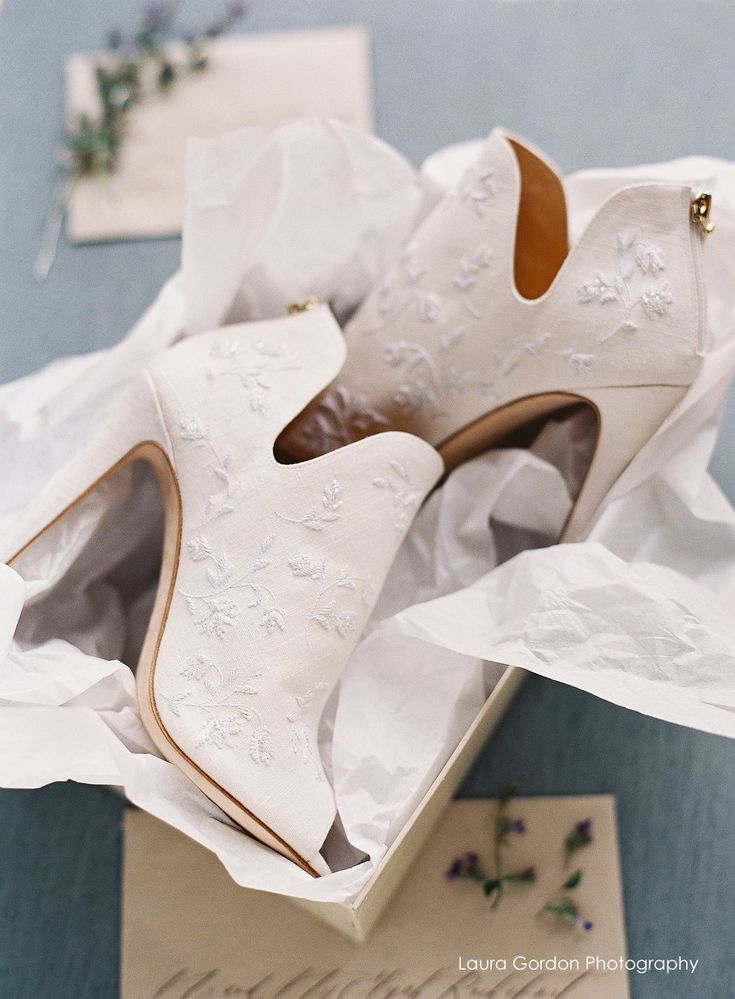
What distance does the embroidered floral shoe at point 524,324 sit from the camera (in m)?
0.66

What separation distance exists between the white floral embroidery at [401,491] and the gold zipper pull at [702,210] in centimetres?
26

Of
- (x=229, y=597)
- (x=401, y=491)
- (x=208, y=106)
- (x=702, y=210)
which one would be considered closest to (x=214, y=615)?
(x=229, y=597)

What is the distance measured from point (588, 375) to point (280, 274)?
0.28 m

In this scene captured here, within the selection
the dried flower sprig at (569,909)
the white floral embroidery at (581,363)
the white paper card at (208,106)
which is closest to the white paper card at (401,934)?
the dried flower sprig at (569,909)

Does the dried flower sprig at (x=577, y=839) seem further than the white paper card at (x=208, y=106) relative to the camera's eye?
No

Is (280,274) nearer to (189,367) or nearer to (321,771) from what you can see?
(189,367)

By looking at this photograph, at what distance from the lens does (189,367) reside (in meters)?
0.68

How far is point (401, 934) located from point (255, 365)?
47 cm

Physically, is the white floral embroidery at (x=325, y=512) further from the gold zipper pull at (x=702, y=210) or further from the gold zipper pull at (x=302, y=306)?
the gold zipper pull at (x=702, y=210)

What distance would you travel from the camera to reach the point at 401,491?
2.28 ft

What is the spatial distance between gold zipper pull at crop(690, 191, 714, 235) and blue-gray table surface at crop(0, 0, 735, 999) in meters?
0.27

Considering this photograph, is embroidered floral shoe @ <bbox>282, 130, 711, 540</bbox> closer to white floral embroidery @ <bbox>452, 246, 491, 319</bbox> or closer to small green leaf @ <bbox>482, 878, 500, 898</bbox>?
white floral embroidery @ <bbox>452, 246, 491, 319</bbox>

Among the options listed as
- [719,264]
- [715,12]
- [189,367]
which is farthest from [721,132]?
[189,367]

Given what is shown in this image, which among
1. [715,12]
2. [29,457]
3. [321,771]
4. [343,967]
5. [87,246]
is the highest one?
[715,12]
